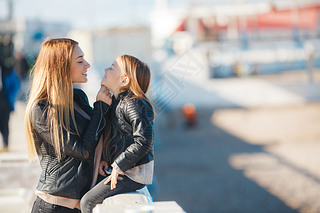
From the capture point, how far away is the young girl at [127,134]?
216cm

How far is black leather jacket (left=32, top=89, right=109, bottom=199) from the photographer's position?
2.14m

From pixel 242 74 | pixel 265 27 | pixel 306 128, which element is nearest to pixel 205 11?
pixel 242 74

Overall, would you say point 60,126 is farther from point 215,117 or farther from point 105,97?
point 215,117

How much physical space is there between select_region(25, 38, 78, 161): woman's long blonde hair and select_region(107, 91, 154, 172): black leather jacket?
25cm

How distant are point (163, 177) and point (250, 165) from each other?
2.17 m

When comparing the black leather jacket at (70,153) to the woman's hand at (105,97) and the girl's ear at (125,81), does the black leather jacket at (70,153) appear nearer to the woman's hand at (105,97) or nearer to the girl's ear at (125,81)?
the woman's hand at (105,97)

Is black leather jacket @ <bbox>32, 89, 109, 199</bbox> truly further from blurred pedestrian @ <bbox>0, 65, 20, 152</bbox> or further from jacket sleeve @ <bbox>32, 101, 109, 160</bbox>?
blurred pedestrian @ <bbox>0, 65, 20, 152</bbox>

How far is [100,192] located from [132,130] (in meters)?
0.36

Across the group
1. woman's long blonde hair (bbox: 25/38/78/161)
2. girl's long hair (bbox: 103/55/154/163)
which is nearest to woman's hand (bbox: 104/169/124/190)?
girl's long hair (bbox: 103/55/154/163)

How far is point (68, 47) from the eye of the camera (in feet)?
7.26

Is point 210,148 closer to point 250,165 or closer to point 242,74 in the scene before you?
point 250,165

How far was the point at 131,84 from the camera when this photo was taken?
2.27 m

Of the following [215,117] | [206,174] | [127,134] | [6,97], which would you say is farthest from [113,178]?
[215,117]

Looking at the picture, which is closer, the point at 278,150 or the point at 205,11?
the point at 278,150
